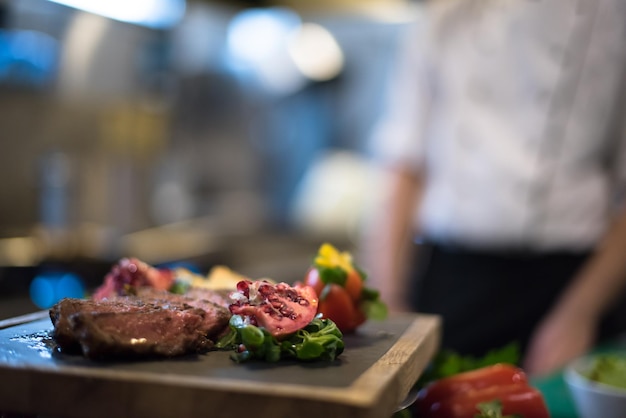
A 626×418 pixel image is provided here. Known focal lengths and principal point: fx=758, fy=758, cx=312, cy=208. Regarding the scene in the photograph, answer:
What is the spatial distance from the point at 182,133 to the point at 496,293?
3.48 m

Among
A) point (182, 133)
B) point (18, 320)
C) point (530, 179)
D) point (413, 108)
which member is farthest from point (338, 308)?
point (182, 133)

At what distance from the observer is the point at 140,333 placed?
2.81 feet

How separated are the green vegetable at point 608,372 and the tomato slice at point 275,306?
0.73 meters

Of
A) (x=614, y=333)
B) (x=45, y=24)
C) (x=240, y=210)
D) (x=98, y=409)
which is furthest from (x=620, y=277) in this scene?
(x=240, y=210)

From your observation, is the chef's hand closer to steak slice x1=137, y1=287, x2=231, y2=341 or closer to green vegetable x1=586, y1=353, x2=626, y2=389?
green vegetable x1=586, y1=353, x2=626, y2=389

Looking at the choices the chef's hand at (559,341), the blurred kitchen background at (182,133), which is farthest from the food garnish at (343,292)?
the blurred kitchen background at (182,133)

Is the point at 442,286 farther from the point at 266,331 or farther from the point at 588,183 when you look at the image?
the point at 266,331

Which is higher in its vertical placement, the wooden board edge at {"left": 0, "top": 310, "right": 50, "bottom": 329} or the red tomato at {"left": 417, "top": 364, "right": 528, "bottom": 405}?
the wooden board edge at {"left": 0, "top": 310, "right": 50, "bottom": 329}

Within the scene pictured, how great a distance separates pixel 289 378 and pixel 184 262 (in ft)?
9.12

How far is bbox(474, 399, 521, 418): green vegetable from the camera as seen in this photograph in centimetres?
108

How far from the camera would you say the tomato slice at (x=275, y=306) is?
0.89 meters

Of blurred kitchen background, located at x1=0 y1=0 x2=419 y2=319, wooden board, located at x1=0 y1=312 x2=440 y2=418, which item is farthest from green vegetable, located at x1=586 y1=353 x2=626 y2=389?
blurred kitchen background, located at x1=0 y1=0 x2=419 y2=319

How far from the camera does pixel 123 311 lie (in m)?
0.89

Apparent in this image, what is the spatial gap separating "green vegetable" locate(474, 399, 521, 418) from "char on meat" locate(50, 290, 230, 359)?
403mm
